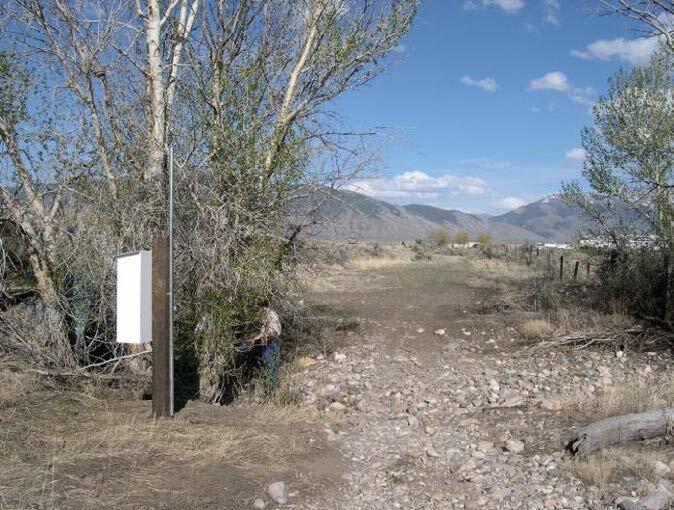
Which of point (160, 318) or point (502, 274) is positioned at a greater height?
point (160, 318)

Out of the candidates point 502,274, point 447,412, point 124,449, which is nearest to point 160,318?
point 124,449

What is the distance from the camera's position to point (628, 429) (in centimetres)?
640

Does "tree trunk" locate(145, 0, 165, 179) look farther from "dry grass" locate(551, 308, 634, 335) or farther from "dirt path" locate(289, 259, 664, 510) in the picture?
"dry grass" locate(551, 308, 634, 335)

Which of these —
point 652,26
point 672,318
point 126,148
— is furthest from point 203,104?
point 672,318

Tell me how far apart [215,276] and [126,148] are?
207 centimetres

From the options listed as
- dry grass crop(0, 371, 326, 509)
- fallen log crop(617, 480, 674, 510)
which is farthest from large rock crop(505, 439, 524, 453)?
dry grass crop(0, 371, 326, 509)

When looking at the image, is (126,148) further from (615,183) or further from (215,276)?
(615,183)

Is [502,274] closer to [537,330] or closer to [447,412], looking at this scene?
[537,330]

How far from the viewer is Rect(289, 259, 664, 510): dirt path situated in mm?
5633

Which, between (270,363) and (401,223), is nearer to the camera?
(270,363)

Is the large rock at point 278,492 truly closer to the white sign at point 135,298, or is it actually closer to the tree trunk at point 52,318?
the white sign at point 135,298

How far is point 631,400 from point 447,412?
2.36 metres

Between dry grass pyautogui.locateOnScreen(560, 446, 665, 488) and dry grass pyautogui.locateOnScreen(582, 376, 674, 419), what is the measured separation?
1.43 metres

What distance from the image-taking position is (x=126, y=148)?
8211 mm
